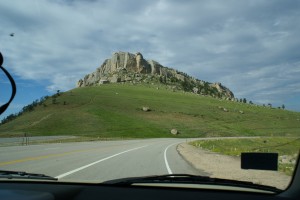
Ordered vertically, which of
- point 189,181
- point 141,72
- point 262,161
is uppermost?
point 141,72

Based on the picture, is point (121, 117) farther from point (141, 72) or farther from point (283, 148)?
point (283, 148)

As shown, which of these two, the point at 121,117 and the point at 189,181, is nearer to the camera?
the point at 189,181

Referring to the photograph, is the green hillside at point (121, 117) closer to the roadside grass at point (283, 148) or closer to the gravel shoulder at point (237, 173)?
the gravel shoulder at point (237, 173)

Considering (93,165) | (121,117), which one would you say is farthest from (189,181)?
(121,117)

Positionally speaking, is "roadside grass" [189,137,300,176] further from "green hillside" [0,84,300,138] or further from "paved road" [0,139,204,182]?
"green hillside" [0,84,300,138]

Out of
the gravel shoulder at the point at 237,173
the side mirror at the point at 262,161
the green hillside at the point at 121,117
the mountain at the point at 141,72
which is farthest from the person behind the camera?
the green hillside at the point at 121,117

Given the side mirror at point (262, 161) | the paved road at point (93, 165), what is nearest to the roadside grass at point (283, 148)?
the side mirror at point (262, 161)

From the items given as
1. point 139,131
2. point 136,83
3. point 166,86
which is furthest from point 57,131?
point 166,86

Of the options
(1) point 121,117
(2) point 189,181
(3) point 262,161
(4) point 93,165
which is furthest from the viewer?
(1) point 121,117

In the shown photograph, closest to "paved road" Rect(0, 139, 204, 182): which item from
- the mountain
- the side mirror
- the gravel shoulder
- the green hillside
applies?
the gravel shoulder

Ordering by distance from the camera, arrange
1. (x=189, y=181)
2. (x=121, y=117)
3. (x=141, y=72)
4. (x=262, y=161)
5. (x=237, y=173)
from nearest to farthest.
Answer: (x=262, y=161), (x=189, y=181), (x=237, y=173), (x=121, y=117), (x=141, y=72)

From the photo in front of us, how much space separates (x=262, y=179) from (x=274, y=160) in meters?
5.92

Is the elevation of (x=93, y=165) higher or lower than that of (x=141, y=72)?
lower

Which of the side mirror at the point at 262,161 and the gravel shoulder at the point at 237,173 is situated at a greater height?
the side mirror at the point at 262,161
